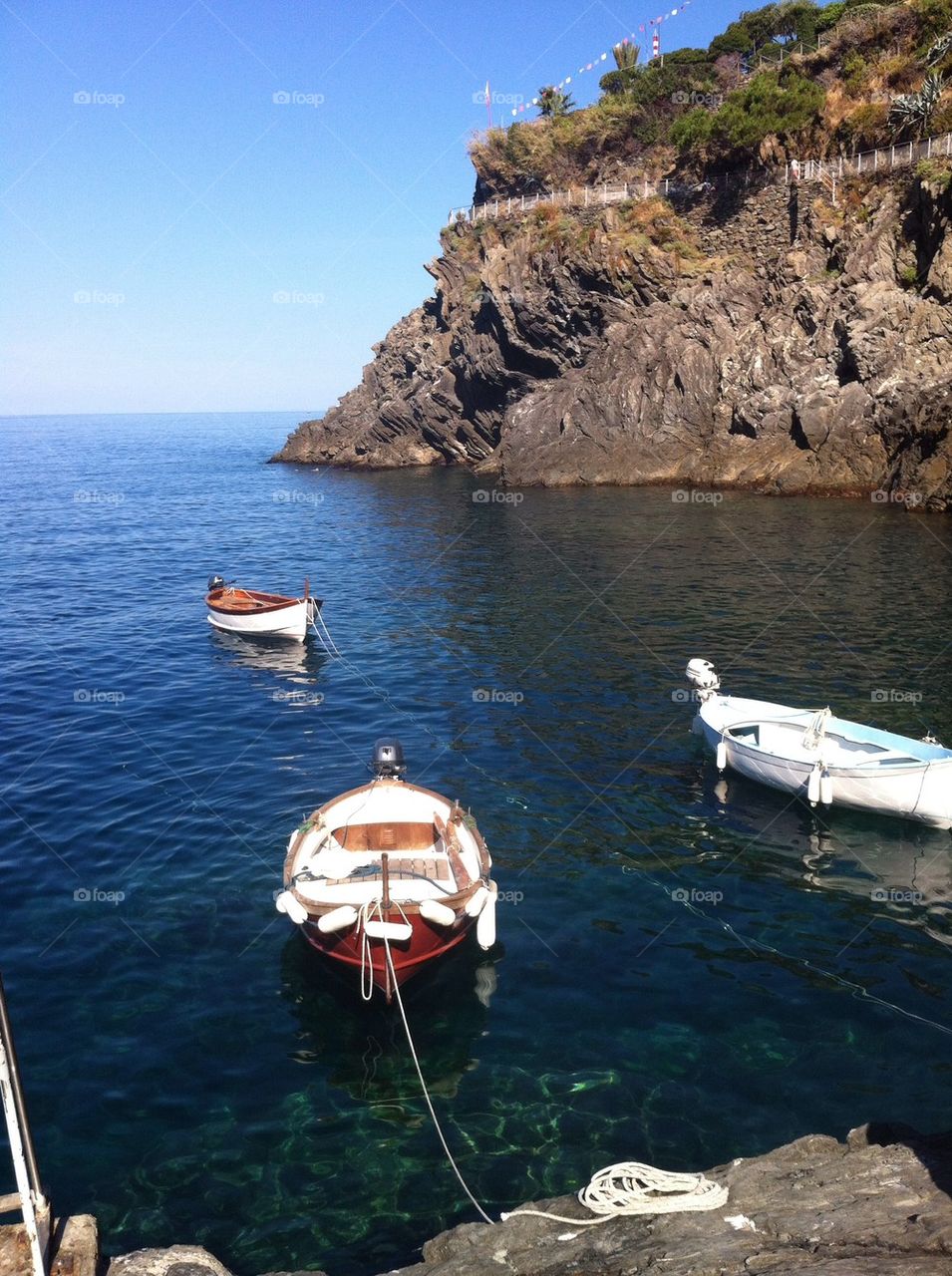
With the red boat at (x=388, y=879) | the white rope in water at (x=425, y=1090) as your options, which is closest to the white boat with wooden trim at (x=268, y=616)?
the red boat at (x=388, y=879)

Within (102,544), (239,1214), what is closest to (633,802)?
(239,1214)

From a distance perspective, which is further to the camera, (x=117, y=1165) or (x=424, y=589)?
(x=424, y=589)

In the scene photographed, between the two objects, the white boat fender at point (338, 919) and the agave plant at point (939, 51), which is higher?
the agave plant at point (939, 51)

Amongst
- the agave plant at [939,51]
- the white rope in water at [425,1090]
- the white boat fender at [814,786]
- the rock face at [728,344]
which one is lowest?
the white rope in water at [425,1090]

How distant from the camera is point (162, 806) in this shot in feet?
65.8

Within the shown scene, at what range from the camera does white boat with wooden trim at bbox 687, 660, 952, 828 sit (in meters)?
17.9

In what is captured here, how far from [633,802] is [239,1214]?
1195 cm

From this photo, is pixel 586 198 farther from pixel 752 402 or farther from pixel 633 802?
pixel 633 802

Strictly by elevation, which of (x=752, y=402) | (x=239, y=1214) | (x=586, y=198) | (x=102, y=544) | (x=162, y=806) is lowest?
(x=239, y=1214)

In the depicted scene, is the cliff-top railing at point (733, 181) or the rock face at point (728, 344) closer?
the rock face at point (728, 344)

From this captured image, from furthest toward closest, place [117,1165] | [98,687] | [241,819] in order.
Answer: [98,687] → [241,819] → [117,1165]

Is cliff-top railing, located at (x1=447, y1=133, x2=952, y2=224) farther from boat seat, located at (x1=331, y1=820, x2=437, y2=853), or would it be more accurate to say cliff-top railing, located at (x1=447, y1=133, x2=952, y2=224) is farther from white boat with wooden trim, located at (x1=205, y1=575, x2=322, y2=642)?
boat seat, located at (x1=331, y1=820, x2=437, y2=853)

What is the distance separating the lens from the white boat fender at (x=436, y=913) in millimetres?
13039

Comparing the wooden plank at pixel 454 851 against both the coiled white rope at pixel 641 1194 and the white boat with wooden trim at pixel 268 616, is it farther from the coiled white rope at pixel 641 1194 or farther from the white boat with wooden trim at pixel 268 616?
the white boat with wooden trim at pixel 268 616
